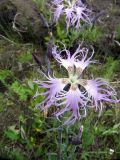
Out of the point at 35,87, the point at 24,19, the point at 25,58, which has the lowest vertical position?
the point at 35,87

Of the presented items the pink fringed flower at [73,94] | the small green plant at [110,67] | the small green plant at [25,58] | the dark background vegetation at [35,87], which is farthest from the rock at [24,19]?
the pink fringed flower at [73,94]

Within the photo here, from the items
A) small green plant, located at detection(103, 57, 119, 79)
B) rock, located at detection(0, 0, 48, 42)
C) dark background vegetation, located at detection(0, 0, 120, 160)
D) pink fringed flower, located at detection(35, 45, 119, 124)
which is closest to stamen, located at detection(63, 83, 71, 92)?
pink fringed flower, located at detection(35, 45, 119, 124)

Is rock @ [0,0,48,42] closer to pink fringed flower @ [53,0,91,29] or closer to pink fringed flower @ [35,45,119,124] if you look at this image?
pink fringed flower @ [53,0,91,29]

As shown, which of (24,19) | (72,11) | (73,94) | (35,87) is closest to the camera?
(73,94)

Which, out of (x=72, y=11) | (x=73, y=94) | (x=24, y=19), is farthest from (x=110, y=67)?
(x=73, y=94)

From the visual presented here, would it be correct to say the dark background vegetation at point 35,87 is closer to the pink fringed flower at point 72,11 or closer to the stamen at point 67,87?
the pink fringed flower at point 72,11

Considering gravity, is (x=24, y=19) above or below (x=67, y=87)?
above

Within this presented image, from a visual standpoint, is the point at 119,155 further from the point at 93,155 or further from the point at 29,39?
the point at 29,39

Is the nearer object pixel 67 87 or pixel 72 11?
pixel 67 87

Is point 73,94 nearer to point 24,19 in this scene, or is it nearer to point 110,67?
point 110,67

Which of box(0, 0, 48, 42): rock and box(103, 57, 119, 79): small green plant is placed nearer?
box(103, 57, 119, 79): small green plant
